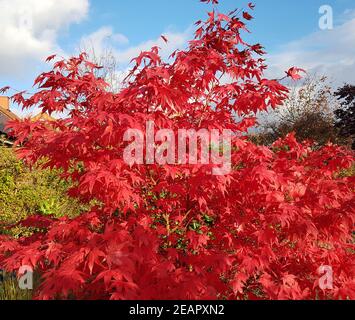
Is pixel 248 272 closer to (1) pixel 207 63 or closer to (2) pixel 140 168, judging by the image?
(2) pixel 140 168

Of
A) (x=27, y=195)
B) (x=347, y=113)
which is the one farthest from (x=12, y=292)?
(x=347, y=113)

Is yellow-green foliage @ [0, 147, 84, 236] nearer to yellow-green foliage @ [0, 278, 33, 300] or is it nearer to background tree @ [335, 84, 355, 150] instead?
yellow-green foliage @ [0, 278, 33, 300]

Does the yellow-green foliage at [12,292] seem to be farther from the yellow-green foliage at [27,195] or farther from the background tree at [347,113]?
the background tree at [347,113]

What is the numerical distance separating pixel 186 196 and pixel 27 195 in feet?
21.0

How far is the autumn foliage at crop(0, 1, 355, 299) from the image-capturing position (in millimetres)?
3166

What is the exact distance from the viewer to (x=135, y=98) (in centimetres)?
354

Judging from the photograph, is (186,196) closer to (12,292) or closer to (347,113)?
(12,292)

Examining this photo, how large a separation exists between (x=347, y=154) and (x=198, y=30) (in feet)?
7.14

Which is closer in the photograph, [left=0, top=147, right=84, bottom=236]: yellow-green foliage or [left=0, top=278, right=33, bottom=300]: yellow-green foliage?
[left=0, top=278, right=33, bottom=300]: yellow-green foliage

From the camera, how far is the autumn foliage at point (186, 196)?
3.17m

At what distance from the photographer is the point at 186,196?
13.6ft

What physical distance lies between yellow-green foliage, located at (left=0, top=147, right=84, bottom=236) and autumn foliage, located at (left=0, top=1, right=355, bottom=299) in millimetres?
5001

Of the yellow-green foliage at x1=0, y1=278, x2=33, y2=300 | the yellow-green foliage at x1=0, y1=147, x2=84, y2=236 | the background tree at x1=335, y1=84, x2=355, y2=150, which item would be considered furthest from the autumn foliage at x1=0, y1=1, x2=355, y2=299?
the background tree at x1=335, y1=84, x2=355, y2=150

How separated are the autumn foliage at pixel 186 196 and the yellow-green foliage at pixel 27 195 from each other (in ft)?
16.4
